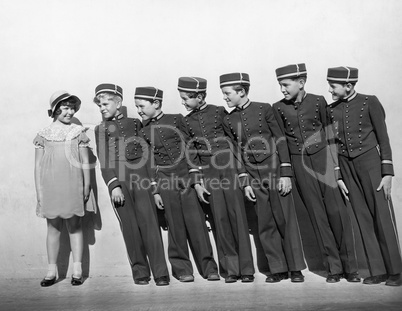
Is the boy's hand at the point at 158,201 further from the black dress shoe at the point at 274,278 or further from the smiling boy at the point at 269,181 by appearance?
the black dress shoe at the point at 274,278

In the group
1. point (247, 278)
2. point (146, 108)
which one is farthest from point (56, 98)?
point (247, 278)

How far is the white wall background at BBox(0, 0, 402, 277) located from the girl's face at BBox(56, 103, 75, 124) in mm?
264

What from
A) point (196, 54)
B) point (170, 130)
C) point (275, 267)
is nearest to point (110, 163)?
point (170, 130)

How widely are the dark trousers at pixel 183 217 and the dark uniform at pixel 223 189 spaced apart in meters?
0.13

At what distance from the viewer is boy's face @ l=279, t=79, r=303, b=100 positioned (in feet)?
22.7

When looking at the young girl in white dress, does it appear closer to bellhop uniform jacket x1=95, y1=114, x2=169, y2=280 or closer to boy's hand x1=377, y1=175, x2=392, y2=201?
bellhop uniform jacket x1=95, y1=114, x2=169, y2=280

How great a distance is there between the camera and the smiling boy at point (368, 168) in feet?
22.0

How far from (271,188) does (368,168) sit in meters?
0.87

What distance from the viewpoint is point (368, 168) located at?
22.2 ft

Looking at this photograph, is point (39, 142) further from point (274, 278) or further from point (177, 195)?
point (274, 278)

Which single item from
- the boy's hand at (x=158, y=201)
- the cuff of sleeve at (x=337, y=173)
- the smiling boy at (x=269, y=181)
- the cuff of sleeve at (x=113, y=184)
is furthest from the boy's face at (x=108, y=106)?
the cuff of sleeve at (x=337, y=173)

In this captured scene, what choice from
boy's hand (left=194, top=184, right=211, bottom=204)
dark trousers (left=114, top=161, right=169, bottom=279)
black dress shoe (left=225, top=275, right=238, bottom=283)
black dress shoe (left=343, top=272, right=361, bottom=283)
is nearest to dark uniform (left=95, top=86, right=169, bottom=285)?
dark trousers (left=114, top=161, right=169, bottom=279)

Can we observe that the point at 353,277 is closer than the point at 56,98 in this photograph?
Yes

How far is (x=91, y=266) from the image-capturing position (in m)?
7.45
